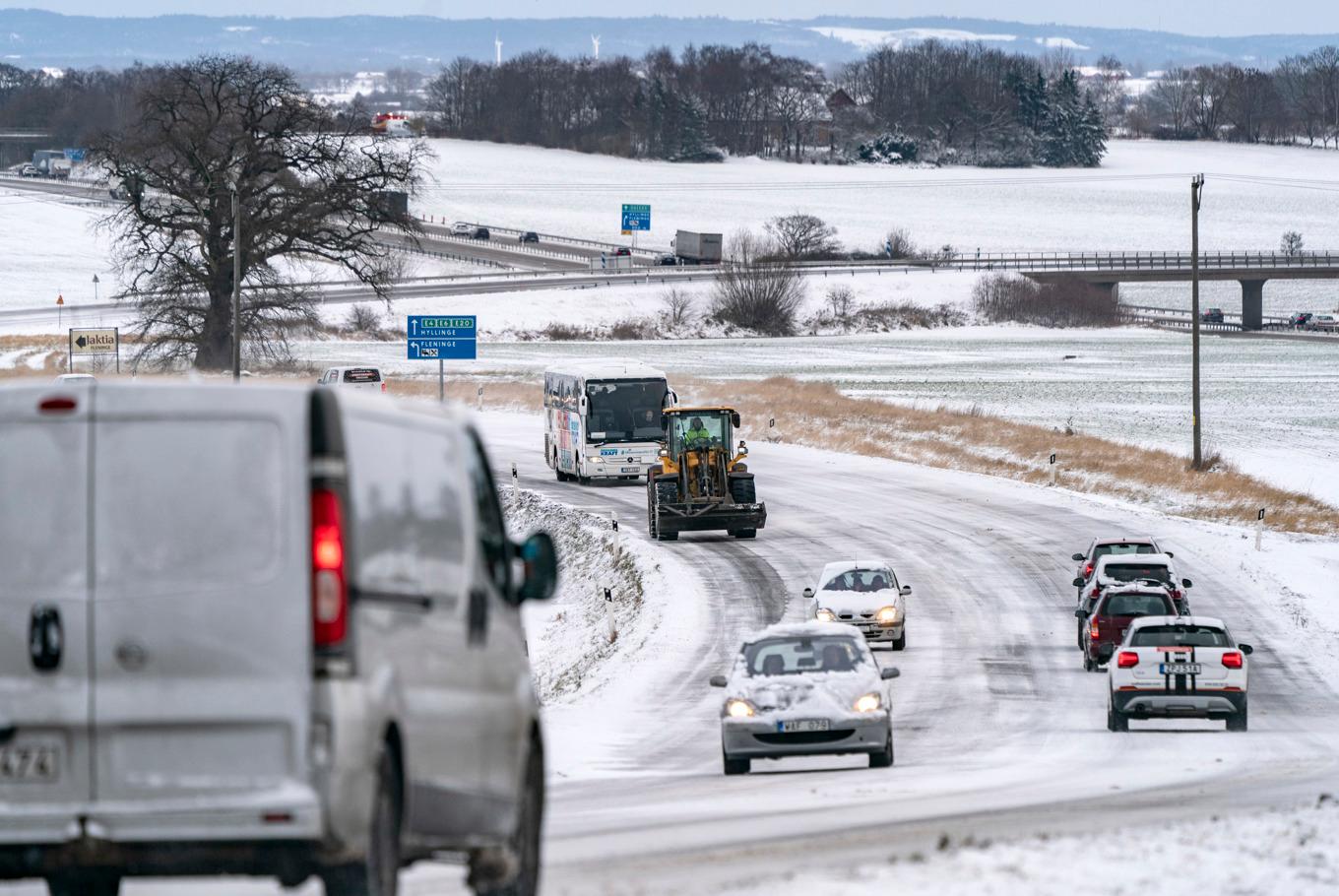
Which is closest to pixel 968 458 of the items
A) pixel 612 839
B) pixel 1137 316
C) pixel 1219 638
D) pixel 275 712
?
pixel 1219 638

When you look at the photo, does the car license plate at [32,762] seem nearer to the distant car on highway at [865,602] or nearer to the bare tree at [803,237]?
the distant car on highway at [865,602]

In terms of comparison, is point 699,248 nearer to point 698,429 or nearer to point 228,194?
point 228,194

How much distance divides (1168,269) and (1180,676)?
136 meters

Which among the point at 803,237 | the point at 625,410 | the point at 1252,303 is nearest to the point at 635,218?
the point at 803,237

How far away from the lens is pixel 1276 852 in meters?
11.6

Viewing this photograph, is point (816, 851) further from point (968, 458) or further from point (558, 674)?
point (968, 458)

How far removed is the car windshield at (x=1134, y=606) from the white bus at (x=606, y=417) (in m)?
22.5

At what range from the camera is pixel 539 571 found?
31.6ft

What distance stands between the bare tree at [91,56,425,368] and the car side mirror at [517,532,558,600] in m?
76.0

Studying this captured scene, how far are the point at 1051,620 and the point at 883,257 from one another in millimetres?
137554

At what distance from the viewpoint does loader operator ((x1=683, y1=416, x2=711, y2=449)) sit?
144 ft

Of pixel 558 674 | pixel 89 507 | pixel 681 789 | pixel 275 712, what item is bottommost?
pixel 558 674

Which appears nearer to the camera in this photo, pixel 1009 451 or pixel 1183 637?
pixel 1183 637

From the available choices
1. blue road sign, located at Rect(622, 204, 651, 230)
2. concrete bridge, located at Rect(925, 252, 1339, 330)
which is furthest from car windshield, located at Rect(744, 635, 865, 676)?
blue road sign, located at Rect(622, 204, 651, 230)
